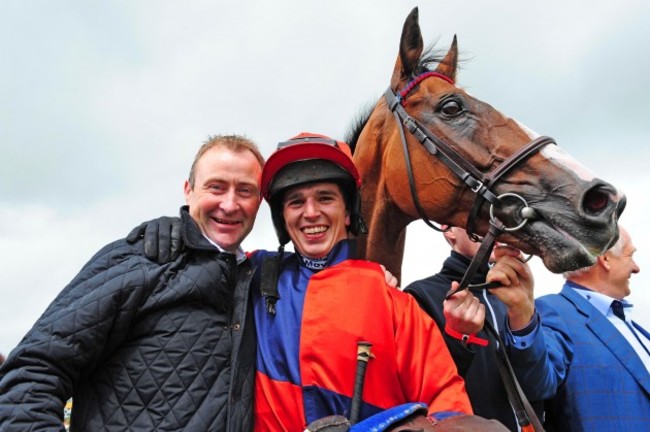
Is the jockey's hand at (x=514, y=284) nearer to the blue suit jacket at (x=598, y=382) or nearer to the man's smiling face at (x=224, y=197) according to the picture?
the blue suit jacket at (x=598, y=382)

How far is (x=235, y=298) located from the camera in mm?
2527

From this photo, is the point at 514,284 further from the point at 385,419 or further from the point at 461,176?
the point at 385,419

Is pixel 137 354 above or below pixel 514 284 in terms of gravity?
below

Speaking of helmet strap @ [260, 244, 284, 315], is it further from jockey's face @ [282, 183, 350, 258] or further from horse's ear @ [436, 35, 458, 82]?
horse's ear @ [436, 35, 458, 82]

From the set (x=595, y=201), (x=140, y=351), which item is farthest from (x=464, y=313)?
(x=140, y=351)

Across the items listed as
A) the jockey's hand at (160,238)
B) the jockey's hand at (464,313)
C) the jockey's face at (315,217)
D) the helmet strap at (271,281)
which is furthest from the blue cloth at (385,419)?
the jockey's hand at (160,238)

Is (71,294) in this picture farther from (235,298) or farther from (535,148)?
(535,148)

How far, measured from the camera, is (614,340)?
11.9ft

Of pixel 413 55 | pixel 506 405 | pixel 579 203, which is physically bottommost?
pixel 506 405

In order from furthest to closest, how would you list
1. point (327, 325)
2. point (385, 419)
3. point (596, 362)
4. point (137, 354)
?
point (596, 362) < point (327, 325) < point (137, 354) < point (385, 419)

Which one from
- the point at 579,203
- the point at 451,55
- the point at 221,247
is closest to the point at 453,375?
the point at 579,203

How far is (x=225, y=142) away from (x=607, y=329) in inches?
116

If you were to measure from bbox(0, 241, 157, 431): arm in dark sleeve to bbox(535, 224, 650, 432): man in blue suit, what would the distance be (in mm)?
2733

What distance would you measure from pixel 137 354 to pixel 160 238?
56 centimetres
